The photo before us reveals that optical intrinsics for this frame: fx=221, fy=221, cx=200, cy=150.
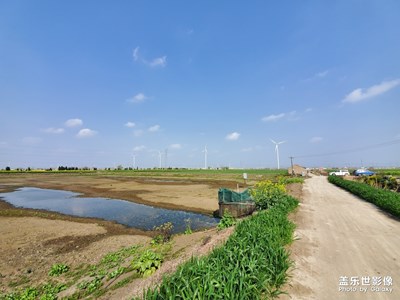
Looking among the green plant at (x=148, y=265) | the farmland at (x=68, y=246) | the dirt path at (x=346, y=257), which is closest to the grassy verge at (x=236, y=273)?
the dirt path at (x=346, y=257)

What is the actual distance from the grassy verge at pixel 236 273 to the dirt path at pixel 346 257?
63 cm

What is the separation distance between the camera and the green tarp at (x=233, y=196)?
1918cm

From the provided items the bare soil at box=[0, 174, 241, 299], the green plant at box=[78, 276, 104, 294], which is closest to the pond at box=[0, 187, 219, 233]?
the bare soil at box=[0, 174, 241, 299]

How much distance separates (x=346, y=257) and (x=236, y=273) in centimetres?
509

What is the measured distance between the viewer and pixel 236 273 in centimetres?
491

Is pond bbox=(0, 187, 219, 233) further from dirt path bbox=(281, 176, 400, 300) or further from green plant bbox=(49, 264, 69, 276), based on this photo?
dirt path bbox=(281, 176, 400, 300)

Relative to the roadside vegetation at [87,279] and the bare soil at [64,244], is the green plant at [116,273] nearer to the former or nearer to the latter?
the roadside vegetation at [87,279]

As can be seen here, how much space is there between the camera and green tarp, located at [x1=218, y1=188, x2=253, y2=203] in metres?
19.2

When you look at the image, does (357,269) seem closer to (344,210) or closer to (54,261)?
(344,210)

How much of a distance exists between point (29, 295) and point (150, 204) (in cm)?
→ 1988

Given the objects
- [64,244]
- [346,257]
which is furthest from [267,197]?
[64,244]

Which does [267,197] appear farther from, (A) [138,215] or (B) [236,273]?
(A) [138,215]

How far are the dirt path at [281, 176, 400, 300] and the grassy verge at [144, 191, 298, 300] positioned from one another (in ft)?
2.07

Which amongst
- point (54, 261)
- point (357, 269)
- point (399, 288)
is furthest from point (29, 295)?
point (399, 288)
